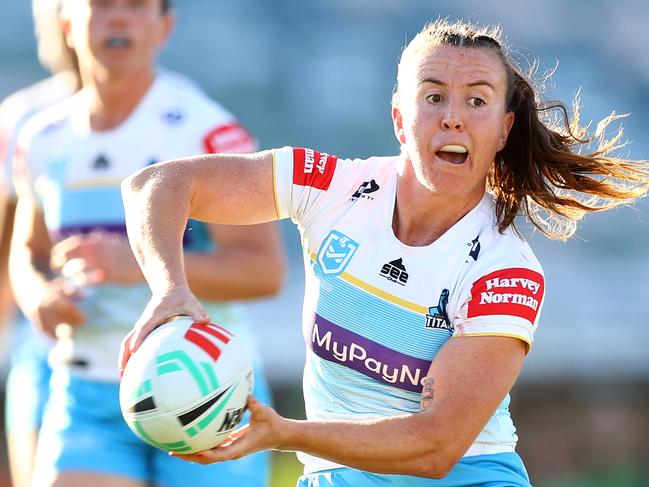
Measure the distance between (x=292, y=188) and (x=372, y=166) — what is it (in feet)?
1.02

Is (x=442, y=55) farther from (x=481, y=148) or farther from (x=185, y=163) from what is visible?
(x=185, y=163)

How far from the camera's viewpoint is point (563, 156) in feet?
13.5

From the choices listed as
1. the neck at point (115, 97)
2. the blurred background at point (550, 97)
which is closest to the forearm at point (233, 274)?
the neck at point (115, 97)

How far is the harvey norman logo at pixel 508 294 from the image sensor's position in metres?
3.65

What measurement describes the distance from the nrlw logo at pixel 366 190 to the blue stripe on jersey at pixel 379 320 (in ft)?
0.93

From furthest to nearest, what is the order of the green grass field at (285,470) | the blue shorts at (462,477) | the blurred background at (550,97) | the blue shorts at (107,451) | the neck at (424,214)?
the blurred background at (550,97)
the green grass field at (285,470)
the blue shorts at (107,451)
the neck at (424,214)
the blue shorts at (462,477)

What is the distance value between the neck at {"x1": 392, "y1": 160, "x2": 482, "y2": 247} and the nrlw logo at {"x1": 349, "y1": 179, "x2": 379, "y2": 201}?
0.31 ft

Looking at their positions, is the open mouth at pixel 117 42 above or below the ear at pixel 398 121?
above

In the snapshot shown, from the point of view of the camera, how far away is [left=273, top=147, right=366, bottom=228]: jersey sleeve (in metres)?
3.92

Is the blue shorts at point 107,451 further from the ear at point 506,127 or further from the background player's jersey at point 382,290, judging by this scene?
the ear at point 506,127

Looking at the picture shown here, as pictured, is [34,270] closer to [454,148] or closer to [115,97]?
[115,97]

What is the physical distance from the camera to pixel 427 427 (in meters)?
3.43

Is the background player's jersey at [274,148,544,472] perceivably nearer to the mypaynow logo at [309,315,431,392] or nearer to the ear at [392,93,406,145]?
the mypaynow logo at [309,315,431,392]

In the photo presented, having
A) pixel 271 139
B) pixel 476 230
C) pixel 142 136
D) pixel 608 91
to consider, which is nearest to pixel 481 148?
pixel 476 230
